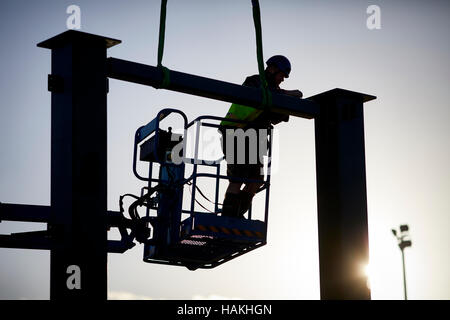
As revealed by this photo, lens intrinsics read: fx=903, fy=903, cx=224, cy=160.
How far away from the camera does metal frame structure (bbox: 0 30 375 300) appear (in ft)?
25.0

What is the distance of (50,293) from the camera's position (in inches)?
296

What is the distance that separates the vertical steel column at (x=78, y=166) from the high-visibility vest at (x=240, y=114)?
11.5ft

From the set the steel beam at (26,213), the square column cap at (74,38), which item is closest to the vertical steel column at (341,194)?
the square column cap at (74,38)

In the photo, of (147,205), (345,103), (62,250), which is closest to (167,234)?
(147,205)

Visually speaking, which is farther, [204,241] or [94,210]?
[204,241]

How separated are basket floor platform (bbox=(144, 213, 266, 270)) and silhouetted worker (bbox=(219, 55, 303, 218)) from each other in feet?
1.53

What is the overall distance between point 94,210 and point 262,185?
419 centimetres

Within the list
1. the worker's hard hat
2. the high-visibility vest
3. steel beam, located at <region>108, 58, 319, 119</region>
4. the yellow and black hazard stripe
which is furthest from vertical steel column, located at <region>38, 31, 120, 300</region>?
the worker's hard hat

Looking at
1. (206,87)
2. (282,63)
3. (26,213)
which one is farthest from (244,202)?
(26,213)

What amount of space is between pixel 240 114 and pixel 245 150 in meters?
0.54
